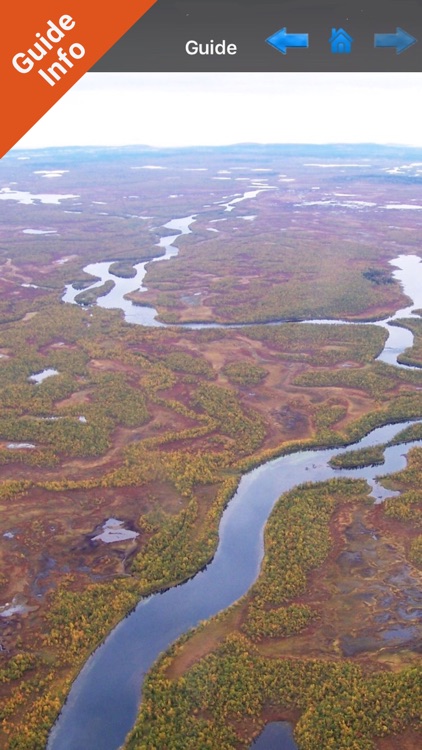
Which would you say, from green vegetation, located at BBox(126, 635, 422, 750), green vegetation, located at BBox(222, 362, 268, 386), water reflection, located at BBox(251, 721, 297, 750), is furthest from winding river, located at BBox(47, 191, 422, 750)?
green vegetation, located at BBox(222, 362, 268, 386)

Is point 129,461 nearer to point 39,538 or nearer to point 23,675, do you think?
point 39,538

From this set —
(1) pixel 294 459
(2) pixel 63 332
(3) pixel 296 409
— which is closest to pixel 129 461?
(1) pixel 294 459

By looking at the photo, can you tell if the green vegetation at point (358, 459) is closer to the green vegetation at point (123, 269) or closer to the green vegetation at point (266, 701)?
the green vegetation at point (266, 701)

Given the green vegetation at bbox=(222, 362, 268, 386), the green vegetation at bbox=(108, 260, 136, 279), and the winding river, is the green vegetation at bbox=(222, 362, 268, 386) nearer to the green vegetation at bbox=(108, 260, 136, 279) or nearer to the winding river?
the winding river

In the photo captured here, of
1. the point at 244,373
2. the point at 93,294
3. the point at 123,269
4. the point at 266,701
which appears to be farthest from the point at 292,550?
the point at 123,269

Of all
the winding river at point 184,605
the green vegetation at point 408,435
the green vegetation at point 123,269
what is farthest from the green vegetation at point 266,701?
the green vegetation at point 123,269
